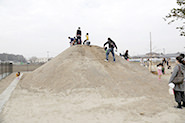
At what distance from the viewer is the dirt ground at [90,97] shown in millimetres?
3816

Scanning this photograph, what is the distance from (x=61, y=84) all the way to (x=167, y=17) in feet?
22.0

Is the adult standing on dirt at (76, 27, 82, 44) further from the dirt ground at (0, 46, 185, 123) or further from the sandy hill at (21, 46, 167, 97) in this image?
the sandy hill at (21, 46, 167, 97)

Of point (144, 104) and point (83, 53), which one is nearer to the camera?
point (144, 104)

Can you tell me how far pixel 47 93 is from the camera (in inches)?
241

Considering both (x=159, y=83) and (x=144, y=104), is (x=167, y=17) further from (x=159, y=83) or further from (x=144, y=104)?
(x=144, y=104)

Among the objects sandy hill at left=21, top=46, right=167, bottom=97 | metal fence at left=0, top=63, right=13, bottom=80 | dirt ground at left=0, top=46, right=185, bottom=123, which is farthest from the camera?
metal fence at left=0, top=63, right=13, bottom=80

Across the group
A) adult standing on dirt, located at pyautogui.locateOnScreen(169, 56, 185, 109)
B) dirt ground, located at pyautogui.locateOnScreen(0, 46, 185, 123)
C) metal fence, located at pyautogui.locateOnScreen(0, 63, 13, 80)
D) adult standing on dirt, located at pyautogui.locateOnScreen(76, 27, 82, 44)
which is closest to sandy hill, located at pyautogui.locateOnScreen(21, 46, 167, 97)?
dirt ground, located at pyautogui.locateOnScreen(0, 46, 185, 123)

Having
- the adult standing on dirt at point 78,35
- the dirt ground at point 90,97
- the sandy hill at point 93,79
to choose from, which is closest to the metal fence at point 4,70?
the sandy hill at point 93,79

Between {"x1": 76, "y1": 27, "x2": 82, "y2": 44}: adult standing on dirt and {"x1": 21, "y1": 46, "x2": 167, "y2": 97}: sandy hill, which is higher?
{"x1": 76, "y1": 27, "x2": 82, "y2": 44}: adult standing on dirt

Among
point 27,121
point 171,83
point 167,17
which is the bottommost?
point 27,121

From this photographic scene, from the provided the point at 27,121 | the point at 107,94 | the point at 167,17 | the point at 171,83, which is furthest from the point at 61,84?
the point at 167,17

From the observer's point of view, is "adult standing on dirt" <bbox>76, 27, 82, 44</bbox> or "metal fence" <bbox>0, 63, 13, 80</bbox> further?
"metal fence" <bbox>0, 63, 13, 80</bbox>

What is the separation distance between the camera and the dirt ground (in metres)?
3.82

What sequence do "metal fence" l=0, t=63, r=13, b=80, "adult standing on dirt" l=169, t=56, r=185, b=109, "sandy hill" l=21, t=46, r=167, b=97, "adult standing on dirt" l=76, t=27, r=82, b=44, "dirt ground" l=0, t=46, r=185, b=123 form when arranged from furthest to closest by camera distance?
"metal fence" l=0, t=63, r=13, b=80 → "adult standing on dirt" l=76, t=27, r=82, b=44 → "sandy hill" l=21, t=46, r=167, b=97 → "adult standing on dirt" l=169, t=56, r=185, b=109 → "dirt ground" l=0, t=46, r=185, b=123
